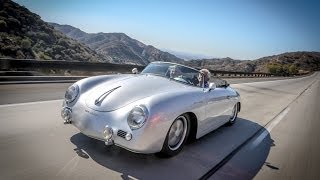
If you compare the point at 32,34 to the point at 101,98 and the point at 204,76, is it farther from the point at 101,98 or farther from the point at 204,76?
the point at 101,98

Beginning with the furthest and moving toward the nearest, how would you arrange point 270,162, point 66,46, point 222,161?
1. point 66,46
2. point 270,162
3. point 222,161

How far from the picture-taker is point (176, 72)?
5656 mm

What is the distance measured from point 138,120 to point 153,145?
372 mm

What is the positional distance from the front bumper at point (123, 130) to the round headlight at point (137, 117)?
46 mm

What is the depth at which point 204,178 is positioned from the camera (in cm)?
383

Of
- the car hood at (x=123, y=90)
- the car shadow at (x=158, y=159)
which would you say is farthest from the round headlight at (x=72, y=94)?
the car shadow at (x=158, y=159)

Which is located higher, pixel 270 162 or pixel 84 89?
pixel 84 89

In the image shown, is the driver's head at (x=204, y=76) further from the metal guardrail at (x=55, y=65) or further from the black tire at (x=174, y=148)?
the metal guardrail at (x=55, y=65)

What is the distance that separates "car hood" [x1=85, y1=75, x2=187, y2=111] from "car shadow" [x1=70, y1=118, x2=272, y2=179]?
634 millimetres

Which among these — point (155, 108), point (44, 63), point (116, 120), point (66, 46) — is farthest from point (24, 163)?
point (66, 46)

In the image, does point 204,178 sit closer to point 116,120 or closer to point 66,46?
point 116,120

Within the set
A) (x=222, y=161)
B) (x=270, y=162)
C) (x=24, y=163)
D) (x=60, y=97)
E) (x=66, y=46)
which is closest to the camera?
(x=24, y=163)

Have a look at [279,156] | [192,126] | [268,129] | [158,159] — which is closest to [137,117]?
[158,159]

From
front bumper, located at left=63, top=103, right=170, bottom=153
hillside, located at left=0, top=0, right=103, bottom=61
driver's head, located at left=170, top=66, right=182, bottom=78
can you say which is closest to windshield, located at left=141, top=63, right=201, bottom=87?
driver's head, located at left=170, top=66, right=182, bottom=78
